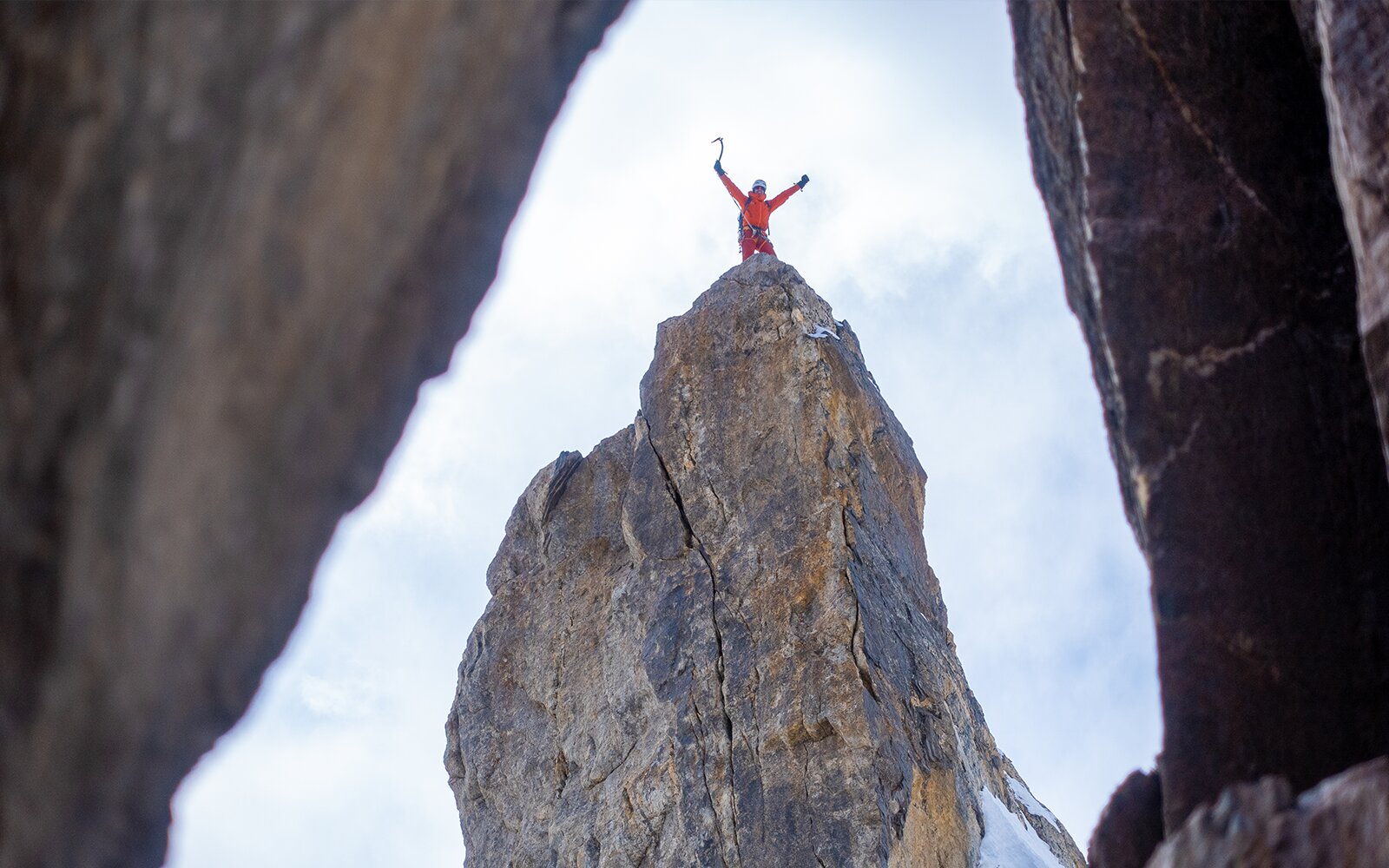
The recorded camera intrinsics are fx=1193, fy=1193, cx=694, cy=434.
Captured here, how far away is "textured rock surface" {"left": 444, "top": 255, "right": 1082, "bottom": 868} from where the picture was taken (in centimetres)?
1561

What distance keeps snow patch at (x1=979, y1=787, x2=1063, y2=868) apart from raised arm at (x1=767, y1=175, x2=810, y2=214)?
1262cm

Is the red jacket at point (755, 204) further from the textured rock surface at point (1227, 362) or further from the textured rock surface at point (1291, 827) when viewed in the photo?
the textured rock surface at point (1291, 827)

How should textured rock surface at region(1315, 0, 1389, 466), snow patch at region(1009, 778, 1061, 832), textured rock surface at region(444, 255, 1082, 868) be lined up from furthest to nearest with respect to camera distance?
snow patch at region(1009, 778, 1061, 832) → textured rock surface at region(444, 255, 1082, 868) → textured rock surface at region(1315, 0, 1389, 466)

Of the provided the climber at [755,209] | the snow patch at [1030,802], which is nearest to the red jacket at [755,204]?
the climber at [755,209]

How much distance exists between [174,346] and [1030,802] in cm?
1918

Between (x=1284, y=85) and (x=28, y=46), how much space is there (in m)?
5.76

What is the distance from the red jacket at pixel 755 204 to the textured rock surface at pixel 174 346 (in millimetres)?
21063

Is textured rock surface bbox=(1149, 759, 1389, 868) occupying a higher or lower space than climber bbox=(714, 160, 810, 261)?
lower

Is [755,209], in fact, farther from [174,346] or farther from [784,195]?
[174,346]

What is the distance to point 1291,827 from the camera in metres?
4.14

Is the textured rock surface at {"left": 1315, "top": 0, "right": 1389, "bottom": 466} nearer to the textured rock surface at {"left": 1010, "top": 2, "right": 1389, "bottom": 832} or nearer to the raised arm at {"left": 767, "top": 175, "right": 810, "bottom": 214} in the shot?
the textured rock surface at {"left": 1010, "top": 2, "right": 1389, "bottom": 832}

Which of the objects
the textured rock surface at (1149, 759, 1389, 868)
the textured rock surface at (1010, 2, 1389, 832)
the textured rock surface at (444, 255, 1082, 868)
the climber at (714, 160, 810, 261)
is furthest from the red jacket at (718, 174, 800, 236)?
the textured rock surface at (1149, 759, 1389, 868)

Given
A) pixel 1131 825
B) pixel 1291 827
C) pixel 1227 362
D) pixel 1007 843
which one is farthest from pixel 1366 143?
pixel 1007 843

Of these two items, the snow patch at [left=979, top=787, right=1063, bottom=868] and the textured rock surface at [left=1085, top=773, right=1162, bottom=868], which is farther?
the snow patch at [left=979, top=787, right=1063, bottom=868]
